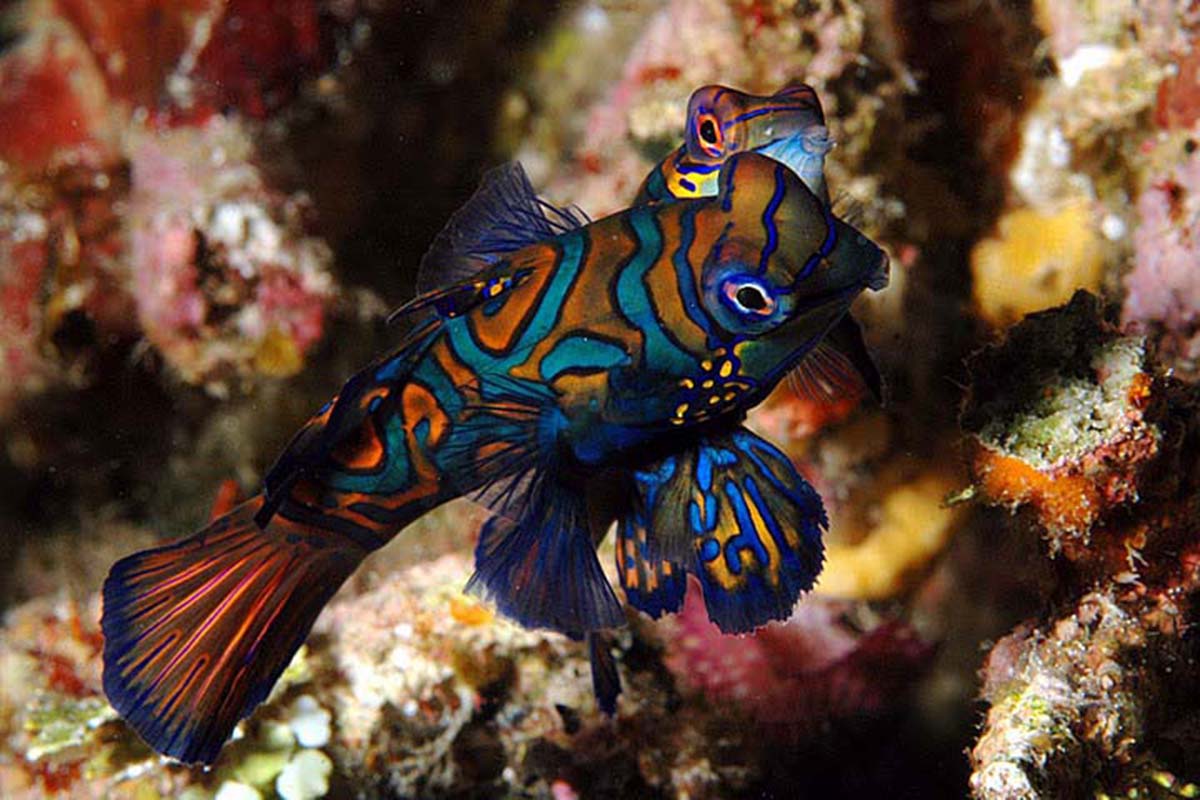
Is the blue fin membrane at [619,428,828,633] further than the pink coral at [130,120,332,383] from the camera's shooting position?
No

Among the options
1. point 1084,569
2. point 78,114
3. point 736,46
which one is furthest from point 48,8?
point 1084,569

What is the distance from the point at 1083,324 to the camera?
2371 mm

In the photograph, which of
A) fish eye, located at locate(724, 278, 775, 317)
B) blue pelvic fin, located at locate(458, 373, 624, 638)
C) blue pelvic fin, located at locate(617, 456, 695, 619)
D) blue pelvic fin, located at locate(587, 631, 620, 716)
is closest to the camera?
fish eye, located at locate(724, 278, 775, 317)

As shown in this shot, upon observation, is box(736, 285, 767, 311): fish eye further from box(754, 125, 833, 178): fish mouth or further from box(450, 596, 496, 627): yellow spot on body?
box(450, 596, 496, 627): yellow spot on body

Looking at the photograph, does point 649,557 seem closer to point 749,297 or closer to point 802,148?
point 749,297

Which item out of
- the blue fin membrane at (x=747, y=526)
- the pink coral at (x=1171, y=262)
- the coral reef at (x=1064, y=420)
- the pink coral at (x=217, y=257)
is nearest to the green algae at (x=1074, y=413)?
the coral reef at (x=1064, y=420)

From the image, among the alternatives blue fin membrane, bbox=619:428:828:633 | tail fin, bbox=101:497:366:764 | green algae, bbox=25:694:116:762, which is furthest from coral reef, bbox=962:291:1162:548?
green algae, bbox=25:694:116:762

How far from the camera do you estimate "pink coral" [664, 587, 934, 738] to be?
3.35m

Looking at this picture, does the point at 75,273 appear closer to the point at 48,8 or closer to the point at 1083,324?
the point at 48,8

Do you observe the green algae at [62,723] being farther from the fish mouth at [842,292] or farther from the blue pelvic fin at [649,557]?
the fish mouth at [842,292]

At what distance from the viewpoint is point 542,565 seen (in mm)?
2166

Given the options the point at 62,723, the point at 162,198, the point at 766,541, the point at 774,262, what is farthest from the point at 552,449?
the point at 162,198

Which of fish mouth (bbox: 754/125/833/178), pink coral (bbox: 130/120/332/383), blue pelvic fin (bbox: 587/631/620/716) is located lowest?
blue pelvic fin (bbox: 587/631/620/716)

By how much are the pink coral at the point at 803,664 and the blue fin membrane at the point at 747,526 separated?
44.4 inches
